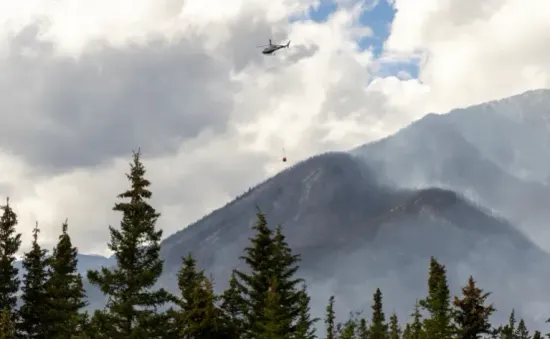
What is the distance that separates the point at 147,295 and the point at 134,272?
121cm

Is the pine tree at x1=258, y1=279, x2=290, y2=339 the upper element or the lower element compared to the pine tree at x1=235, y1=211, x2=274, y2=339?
lower

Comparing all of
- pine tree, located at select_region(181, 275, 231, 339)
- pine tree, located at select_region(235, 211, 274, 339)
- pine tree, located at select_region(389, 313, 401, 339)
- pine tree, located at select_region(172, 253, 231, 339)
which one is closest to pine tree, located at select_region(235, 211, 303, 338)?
pine tree, located at select_region(235, 211, 274, 339)

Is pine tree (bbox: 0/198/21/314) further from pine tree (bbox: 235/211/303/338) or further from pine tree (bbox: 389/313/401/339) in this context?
pine tree (bbox: 389/313/401/339)

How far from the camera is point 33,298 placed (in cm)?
4525

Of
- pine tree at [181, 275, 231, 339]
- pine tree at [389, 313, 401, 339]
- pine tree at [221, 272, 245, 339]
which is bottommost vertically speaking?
pine tree at [181, 275, 231, 339]

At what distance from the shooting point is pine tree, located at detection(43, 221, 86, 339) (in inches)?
1774

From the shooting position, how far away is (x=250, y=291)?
1699 inches

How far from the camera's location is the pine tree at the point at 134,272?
32656 mm

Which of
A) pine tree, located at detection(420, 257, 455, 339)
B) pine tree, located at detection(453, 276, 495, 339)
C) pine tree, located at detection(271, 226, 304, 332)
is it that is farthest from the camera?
pine tree, located at detection(420, 257, 455, 339)

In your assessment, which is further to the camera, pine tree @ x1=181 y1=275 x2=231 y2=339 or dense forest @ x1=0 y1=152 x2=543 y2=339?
pine tree @ x1=181 y1=275 x2=231 y2=339

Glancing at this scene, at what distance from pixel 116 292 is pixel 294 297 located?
12877 mm

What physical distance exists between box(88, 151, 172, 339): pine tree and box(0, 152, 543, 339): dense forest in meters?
0.05

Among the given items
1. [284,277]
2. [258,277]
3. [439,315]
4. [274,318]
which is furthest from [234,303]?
[439,315]

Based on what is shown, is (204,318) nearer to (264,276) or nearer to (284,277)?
(264,276)
